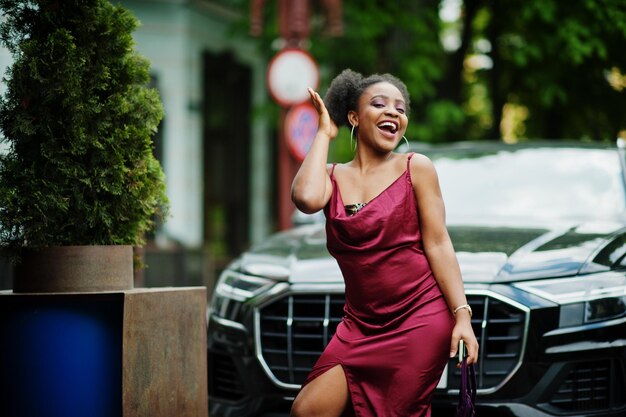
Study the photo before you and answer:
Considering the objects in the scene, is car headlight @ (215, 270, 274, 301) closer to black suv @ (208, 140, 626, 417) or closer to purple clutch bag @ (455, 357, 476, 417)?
black suv @ (208, 140, 626, 417)

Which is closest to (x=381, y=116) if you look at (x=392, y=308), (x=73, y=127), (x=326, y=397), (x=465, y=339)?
(x=392, y=308)

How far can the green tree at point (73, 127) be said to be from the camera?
411 centimetres

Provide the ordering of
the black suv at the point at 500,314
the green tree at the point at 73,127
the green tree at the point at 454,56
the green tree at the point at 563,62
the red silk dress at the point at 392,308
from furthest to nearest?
the green tree at the point at 454,56, the green tree at the point at 563,62, the black suv at the point at 500,314, the green tree at the point at 73,127, the red silk dress at the point at 392,308

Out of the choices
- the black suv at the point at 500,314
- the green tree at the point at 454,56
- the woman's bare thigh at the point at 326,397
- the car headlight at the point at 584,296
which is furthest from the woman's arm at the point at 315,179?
the green tree at the point at 454,56

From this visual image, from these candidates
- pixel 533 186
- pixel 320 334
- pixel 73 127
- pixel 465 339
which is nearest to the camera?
pixel 465 339

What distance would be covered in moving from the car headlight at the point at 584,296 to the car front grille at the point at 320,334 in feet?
0.56

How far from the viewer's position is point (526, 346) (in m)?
4.86

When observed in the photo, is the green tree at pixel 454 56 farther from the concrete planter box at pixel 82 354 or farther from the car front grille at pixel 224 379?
the concrete planter box at pixel 82 354

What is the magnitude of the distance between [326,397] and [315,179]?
0.77 metres

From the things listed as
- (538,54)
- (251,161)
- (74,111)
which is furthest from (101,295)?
(251,161)

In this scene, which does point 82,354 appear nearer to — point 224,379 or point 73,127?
point 73,127

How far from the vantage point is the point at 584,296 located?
16.2 ft

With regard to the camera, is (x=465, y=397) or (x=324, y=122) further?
(x=324, y=122)

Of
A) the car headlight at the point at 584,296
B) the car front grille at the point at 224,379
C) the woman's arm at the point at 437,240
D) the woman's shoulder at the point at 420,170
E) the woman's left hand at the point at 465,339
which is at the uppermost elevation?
the woman's shoulder at the point at 420,170
